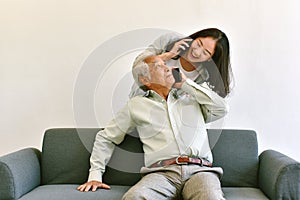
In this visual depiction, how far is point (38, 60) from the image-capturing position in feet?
7.30

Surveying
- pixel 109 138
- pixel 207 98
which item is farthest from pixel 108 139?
pixel 207 98

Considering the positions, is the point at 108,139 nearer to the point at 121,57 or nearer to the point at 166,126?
the point at 166,126

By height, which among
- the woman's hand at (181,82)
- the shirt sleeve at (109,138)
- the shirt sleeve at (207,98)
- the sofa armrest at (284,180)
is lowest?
the sofa armrest at (284,180)

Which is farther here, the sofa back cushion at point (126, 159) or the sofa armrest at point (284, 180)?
the sofa back cushion at point (126, 159)

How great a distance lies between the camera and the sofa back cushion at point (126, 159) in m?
1.84

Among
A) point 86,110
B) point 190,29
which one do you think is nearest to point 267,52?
point 190,29

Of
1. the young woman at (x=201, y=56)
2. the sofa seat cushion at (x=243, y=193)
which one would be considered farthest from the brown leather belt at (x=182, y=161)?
the young woman at (x=201, y=56)

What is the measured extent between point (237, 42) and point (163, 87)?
0.63 meters

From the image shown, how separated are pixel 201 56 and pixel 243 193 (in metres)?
0.68

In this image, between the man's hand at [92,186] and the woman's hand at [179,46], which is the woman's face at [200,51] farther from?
the man's hand at [92,186]

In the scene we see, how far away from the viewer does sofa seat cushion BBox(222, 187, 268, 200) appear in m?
1.56

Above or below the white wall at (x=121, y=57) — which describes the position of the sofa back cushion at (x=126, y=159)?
below

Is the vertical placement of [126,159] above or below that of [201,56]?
below

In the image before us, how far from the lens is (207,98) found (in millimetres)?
1764
